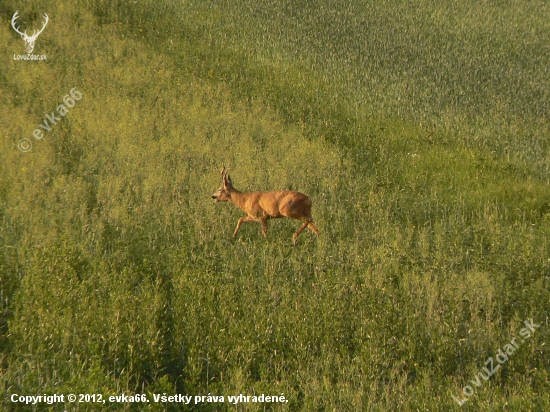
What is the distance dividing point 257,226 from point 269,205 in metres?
1.17

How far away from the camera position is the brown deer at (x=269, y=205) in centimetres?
960

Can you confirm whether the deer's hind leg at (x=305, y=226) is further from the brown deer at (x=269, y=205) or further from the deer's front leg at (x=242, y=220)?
the deer's front leg at (x=242, y=220)

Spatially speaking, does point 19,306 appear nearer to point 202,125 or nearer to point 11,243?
point 11,243

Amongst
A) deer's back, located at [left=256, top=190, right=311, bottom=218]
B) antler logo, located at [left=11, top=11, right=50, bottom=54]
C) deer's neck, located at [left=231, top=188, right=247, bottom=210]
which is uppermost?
antler logo, located at [left=11, top=11, right=50, bottom=54]

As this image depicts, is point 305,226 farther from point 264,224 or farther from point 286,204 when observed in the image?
point 264,224

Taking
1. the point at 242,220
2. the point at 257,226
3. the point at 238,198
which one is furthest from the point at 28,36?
the point at 242,220

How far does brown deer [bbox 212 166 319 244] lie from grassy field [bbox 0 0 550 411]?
0.34 m

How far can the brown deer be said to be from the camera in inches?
378

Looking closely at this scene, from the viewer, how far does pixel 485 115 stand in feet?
60.1

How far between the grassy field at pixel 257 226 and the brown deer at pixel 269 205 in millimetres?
338

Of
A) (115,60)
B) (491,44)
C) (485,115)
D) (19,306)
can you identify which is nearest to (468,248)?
(19,306)

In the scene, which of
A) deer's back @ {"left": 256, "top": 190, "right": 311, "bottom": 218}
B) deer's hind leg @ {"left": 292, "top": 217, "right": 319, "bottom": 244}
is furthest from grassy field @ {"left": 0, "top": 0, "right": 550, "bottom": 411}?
deer's back @ {"left": 256, "top": 190, "right": 311, "bottom": 218}

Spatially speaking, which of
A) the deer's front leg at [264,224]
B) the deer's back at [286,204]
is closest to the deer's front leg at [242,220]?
the deer's front leg at [264,224]

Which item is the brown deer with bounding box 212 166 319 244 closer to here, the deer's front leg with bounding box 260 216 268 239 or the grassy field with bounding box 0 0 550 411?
the deer's front leg with bounding box 260 216 268 239
